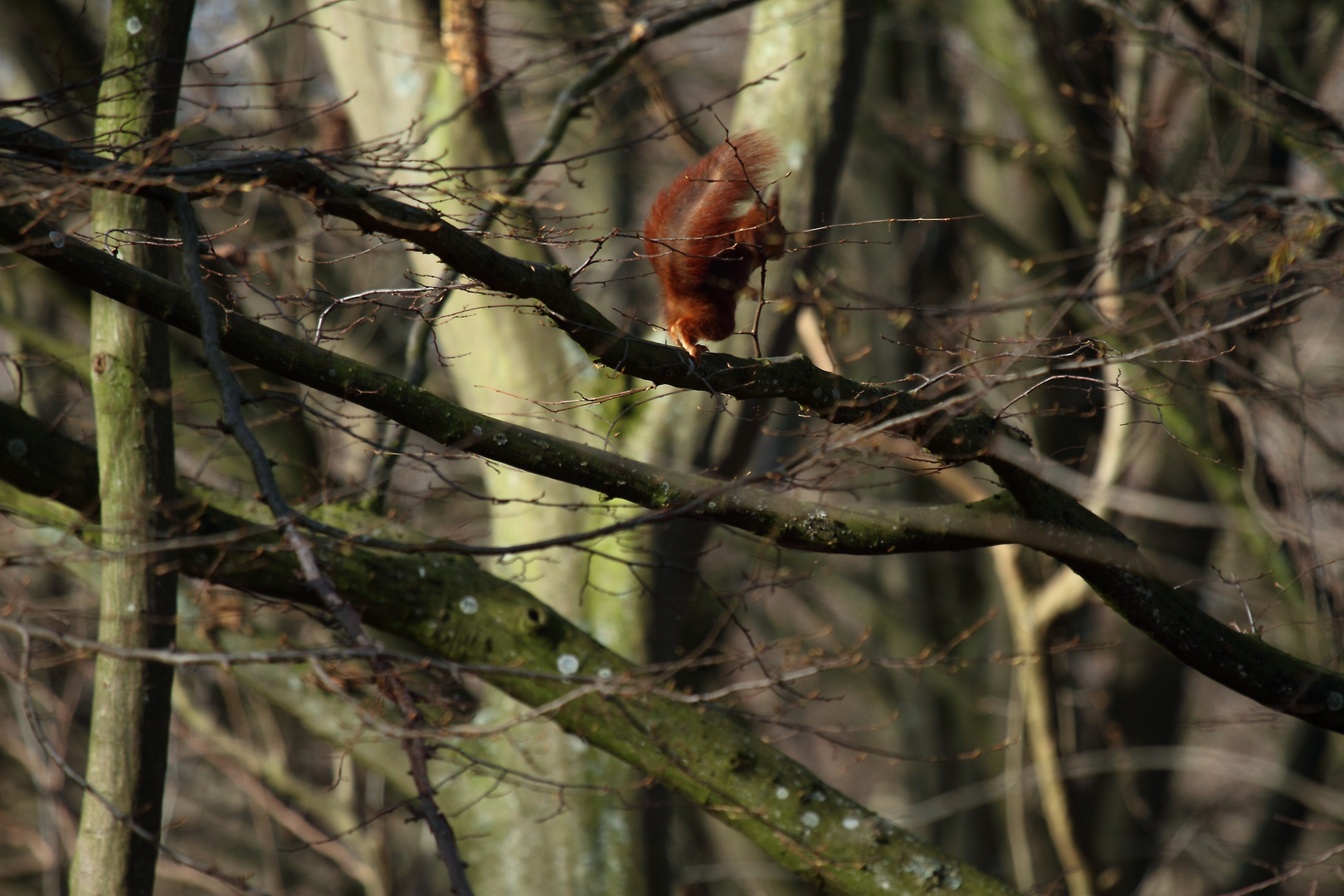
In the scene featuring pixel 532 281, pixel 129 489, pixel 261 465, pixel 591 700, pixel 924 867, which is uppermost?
pixel 129 489

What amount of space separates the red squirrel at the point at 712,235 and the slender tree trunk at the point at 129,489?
1335 mm

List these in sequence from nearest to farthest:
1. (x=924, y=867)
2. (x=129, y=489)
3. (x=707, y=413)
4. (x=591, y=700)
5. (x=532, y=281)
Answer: (x=532, y=281)
(x=129, y=489)
(x=924, y=867)
(x=591, y=700)
(x=707, y=413)

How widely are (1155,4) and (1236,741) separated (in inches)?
388

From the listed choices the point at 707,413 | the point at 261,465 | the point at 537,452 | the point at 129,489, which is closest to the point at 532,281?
the point at 537,452

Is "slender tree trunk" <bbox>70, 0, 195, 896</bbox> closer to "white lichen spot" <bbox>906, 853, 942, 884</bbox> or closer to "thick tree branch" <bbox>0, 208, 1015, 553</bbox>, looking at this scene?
"thick tree branch" <bbox>0, 208, 1015, 553</bbox>

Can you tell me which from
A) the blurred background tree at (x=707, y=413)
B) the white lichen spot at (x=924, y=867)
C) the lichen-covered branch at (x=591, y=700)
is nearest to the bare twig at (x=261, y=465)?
the blurred background tree at (x=707, y=413)

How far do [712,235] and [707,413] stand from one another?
5.32ft

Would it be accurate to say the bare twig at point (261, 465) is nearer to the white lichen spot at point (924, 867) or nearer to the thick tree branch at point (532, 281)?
the thick tree branch at point (532, 281)

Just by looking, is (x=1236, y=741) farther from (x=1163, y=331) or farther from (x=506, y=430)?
(x=506, y=430)

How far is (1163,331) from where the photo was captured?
14.8ft

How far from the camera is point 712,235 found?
79.5 inches

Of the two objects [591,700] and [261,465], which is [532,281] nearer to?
[261,465]

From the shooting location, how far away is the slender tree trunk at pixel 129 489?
99.4 inches

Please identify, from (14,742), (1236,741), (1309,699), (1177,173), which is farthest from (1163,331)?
(1236,741)
